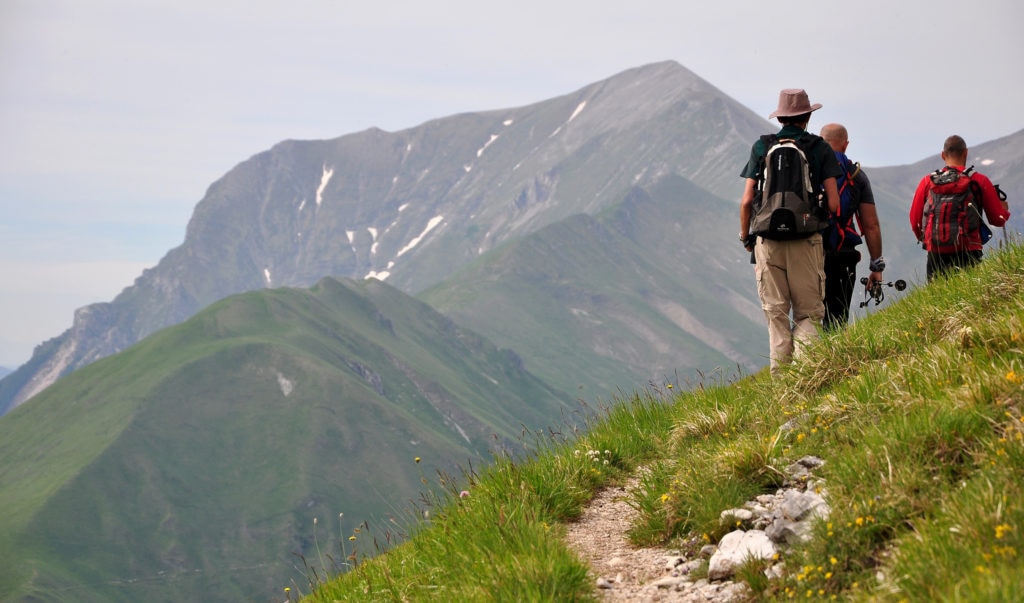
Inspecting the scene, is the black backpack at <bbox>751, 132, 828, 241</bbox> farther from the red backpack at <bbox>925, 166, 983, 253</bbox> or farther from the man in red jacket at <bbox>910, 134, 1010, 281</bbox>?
the red backpack at <bbox>925, 166, 983, 253</bbox>

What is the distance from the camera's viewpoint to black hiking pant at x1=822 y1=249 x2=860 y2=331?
12.0m

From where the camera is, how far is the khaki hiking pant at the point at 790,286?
1058 centimetres

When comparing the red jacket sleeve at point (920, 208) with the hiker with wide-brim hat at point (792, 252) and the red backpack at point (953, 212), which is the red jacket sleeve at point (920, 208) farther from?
the hiker with wide-brim hat at point (792, 252)

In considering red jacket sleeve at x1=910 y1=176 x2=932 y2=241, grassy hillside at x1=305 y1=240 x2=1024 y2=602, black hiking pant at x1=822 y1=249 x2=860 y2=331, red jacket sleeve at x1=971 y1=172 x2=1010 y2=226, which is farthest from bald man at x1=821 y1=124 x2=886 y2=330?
red jacket sleeve at x1=971 y1=172 x2=1010 y2=226

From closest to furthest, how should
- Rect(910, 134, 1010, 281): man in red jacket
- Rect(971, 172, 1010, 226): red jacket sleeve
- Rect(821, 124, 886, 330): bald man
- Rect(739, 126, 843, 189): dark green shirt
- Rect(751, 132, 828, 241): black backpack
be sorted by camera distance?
1. Rect(751, 132, 828, 241): black backpack
2. Rect(739, 126, 843, 189): dark green shirt
3. Rect(821, 124, 886, 330): bald man
4. Rect(971, 172, 1010, 226): red jacket sleeve
5. Rect(910, 134, 1010, 281): man in red jacket

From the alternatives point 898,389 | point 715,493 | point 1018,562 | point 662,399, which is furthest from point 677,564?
point 662,399

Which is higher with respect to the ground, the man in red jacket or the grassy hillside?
the man in red jacket

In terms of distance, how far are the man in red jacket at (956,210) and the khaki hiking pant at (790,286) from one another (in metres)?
2.32

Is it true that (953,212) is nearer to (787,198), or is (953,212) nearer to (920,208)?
(920,208)

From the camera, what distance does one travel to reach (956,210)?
12.3 m

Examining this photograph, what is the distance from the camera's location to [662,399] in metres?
11.3

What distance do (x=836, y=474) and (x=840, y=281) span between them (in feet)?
20.6

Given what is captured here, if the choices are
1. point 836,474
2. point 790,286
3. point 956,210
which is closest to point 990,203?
point 956,210

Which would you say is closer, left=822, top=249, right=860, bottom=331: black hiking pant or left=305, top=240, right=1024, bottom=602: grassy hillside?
left=305, top=240, right=1024, bottom=602: grassy hillside
